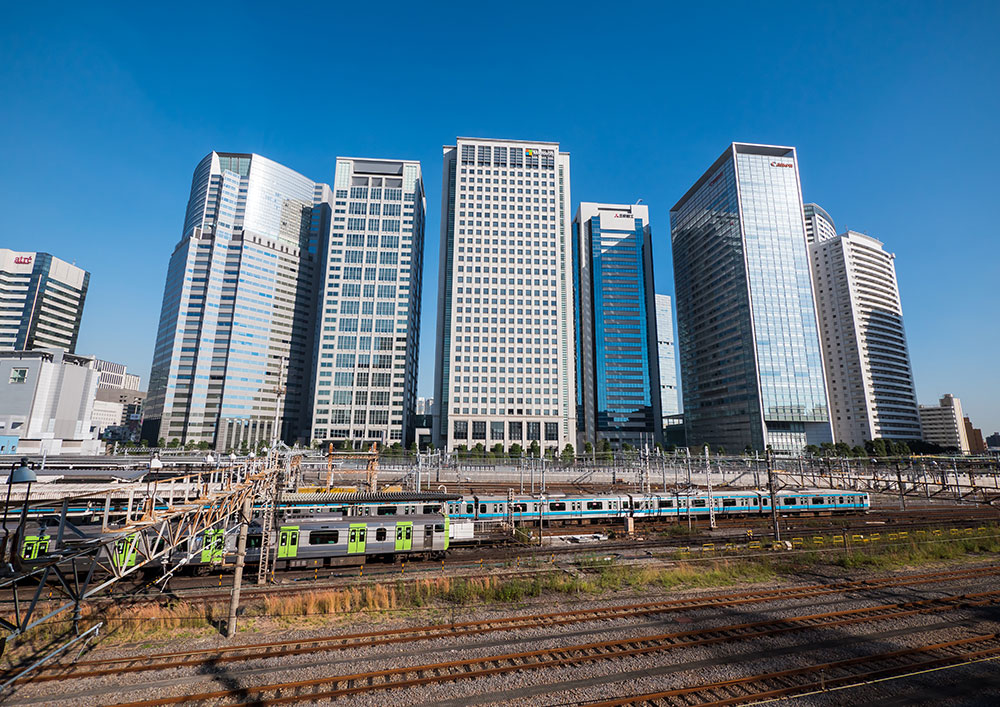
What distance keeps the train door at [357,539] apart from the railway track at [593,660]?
12709mm

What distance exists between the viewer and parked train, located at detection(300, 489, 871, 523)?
3475 cm

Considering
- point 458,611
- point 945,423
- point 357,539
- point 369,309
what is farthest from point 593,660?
point 945,423

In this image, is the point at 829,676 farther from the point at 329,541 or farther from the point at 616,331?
the point at 616,331

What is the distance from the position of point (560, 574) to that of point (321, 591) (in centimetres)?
1186

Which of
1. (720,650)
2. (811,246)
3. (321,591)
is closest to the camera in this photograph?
(720,650)

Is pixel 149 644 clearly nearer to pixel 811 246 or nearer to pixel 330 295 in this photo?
pixel 330 295

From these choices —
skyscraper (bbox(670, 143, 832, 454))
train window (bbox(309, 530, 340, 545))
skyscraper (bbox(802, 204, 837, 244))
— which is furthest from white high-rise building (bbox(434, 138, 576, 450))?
skyscraper (bbox(802, 204, 837, 244))

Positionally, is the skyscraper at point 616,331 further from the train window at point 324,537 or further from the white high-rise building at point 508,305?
the train window at point 324,537

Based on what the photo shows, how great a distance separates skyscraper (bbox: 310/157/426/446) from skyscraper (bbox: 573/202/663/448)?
60170mm

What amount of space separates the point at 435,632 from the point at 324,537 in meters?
11.5

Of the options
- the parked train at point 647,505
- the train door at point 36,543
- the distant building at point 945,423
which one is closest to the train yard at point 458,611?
the train door at point 36,543

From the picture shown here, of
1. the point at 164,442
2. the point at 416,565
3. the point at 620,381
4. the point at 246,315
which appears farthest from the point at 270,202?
the point at 416,565

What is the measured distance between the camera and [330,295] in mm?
122438

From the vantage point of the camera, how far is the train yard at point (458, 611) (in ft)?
40.5
